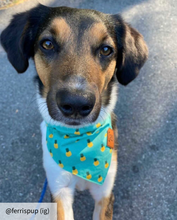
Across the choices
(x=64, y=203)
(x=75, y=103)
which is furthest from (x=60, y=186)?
(x=75, y=103)

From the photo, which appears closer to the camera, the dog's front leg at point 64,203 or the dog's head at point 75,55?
the dog's head at point 75,55

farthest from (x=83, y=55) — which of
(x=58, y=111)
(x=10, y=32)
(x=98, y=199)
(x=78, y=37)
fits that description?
(x=98, y=199)

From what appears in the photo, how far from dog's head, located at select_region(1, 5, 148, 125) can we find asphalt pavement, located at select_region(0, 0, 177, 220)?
3.67 ft

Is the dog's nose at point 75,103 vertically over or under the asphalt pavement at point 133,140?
over

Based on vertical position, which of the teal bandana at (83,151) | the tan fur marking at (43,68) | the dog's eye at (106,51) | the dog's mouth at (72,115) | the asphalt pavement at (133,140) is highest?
the dog's eye at (106,51)

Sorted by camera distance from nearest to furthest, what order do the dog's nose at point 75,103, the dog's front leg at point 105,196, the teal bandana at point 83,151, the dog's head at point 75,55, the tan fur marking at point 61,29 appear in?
the dog's nose at point 75,103 → the dog's head at point 75,55 → the tan fur marking at point 61,29 → the teal bandana at point 83,151 → the dog's front leg at point 105,196

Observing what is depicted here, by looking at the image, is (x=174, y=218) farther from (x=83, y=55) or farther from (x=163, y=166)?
(x=83, y=55)

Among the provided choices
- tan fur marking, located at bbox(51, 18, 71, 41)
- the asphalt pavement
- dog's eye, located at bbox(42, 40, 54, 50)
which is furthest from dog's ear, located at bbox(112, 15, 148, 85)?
the asphalt pavement

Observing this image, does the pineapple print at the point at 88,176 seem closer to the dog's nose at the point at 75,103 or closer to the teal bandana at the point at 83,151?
the teal bandana at the point at 83,151

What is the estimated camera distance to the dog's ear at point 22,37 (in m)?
2.36

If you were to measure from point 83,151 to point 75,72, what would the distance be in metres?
0.89

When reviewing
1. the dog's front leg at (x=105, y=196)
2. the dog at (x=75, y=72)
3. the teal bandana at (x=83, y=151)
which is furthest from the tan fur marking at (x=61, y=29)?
the dog's front leg at (x=105, y=196)

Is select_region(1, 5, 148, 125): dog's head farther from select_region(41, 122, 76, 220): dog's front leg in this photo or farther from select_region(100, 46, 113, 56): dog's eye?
select_region(41, 122, 76, 220): dog's front leg

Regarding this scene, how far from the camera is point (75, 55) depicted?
6.93 ft
